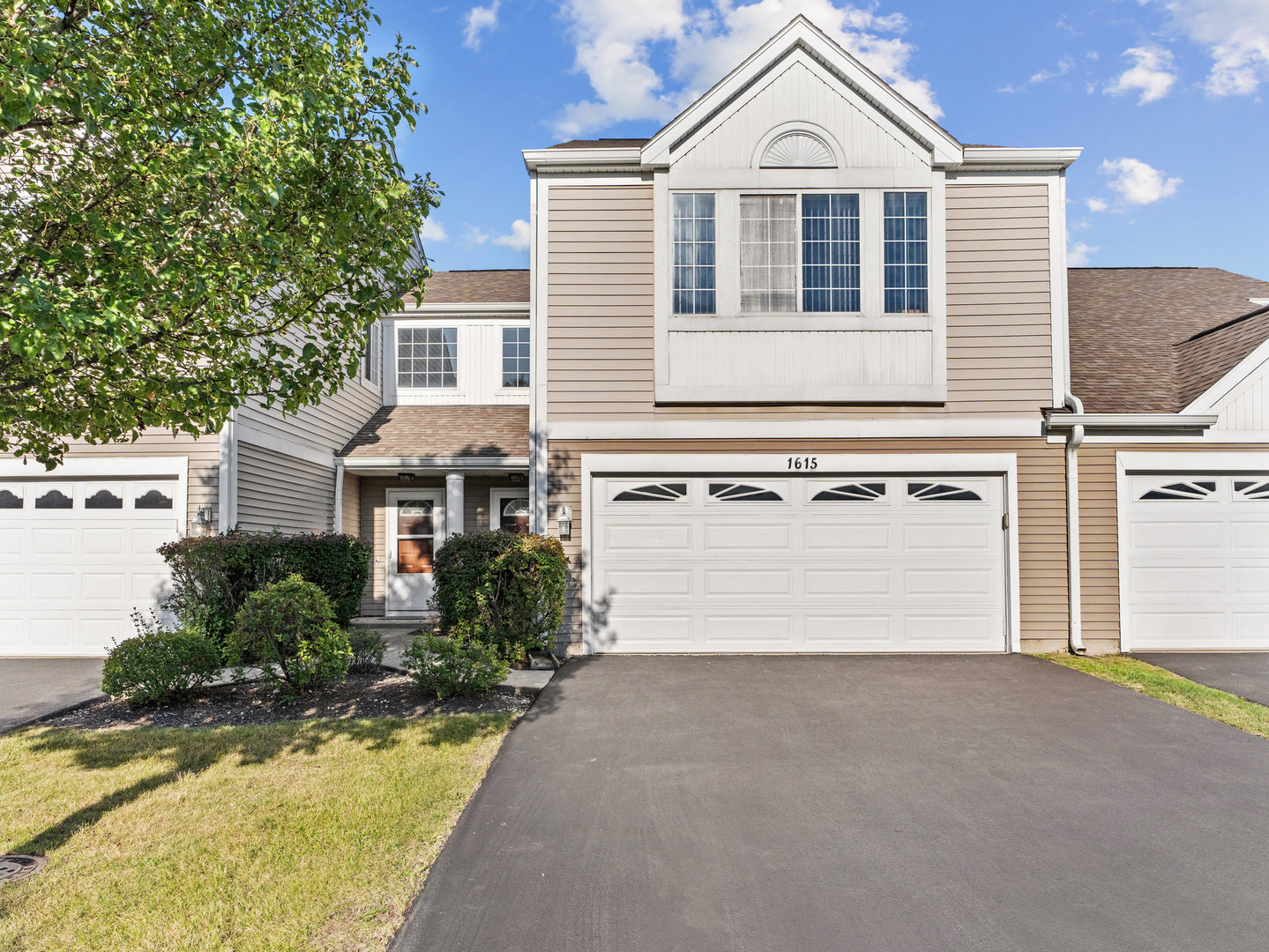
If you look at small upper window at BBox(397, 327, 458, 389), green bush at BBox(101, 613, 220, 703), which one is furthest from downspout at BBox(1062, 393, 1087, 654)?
small upper window at BBox(397, 327, 458, 389)

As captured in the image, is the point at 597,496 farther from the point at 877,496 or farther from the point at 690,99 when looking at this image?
the point at 690,99

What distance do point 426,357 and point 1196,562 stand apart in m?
12.9

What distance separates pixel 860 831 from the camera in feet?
12.3

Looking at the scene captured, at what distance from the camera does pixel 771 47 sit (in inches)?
337

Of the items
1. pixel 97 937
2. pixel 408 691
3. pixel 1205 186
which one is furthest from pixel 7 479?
pixel 1205 186

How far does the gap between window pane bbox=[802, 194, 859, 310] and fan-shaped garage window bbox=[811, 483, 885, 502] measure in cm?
227

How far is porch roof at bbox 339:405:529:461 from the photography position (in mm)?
11492

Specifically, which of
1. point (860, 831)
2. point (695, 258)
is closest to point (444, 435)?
point (695, 258)

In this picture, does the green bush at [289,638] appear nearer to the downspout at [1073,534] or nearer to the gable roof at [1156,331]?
the downspout at [1073,534]

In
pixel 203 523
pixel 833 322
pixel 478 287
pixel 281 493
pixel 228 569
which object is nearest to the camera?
Answer: pixel 228 569

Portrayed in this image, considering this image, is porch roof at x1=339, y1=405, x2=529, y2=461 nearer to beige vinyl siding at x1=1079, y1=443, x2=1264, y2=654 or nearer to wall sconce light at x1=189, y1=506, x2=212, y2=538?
wall sconce light at x1=189, y1=506, x2=212, y2=538

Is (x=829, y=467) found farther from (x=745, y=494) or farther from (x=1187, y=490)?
(x=1187, y=490)

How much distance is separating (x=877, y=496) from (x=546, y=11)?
9.03 metres

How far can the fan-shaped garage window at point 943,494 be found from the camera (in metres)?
8.57
